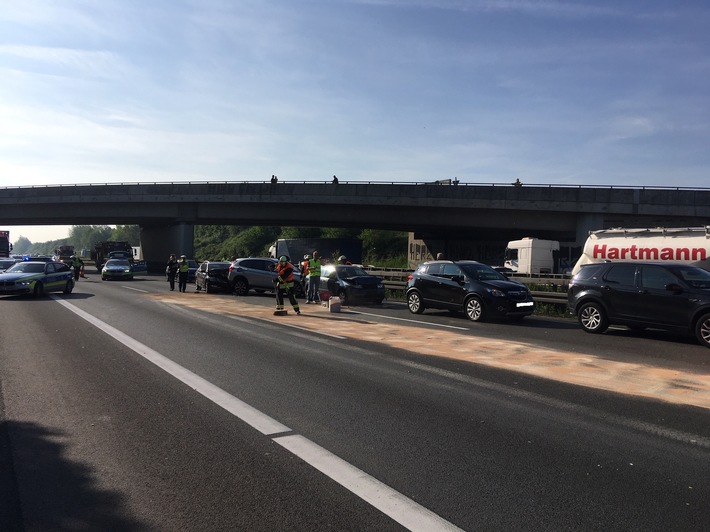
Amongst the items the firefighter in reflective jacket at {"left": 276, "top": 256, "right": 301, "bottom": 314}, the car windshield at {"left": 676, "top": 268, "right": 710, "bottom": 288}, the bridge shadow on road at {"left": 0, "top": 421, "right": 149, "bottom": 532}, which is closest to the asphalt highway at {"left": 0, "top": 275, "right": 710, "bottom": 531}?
the bridge shadow on road at {"left": 0, "top": 421, "right": 149, "bottom": 532}

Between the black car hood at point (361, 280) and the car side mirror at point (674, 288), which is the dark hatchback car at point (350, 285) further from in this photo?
the car side mirror at point (674, 288)

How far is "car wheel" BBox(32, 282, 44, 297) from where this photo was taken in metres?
22.2

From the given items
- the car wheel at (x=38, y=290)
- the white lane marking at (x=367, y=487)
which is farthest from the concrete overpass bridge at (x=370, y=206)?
A: the white lane marking at (x=367, y=487)

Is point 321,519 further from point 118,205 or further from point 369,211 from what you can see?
point 118,205

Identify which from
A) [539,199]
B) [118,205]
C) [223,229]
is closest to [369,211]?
[539,199]

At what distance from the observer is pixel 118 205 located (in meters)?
49.1

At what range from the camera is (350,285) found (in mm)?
20656

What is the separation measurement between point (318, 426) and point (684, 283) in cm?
951

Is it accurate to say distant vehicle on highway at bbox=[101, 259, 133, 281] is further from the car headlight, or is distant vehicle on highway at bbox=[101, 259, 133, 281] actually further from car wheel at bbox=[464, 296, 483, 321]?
the car headlight

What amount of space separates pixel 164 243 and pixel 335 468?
5511 cm

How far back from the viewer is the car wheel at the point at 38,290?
22.2 meters

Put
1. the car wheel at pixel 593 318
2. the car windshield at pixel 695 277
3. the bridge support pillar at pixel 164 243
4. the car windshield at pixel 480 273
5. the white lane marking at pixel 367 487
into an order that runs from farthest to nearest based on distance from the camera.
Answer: the bridge support pillar at pixel 164 243, the car windshield at pixel 480 273, the car wheel at pixel 593 318, the car windshield at pixel 695 277, the white lane marking at pixel 367 487

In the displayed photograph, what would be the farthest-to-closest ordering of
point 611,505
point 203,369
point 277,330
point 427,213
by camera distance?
point 427,213
point 277,330
point 203,369
point 611,505

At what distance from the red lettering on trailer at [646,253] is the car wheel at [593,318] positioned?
16.1 ft
